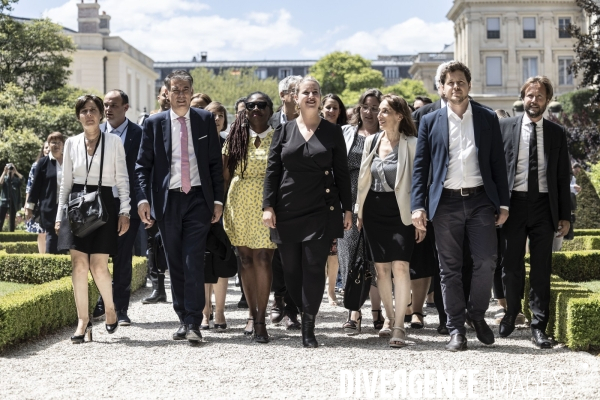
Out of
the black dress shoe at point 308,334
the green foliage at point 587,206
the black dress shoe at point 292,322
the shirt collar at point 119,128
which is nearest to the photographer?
the black dress shoe at point 308,334

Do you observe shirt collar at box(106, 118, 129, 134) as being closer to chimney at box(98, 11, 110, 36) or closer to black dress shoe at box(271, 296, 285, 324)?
→ black dress shoe at box(271, 296, 285, 324)

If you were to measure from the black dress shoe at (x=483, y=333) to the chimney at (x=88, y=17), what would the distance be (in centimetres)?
5715

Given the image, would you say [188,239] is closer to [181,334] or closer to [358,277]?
[181,334]

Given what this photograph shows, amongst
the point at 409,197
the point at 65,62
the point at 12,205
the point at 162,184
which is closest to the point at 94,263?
the point at 162,184

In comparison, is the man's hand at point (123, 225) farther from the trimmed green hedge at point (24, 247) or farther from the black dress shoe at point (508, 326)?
the trimmed green hedge at point (24, 247)

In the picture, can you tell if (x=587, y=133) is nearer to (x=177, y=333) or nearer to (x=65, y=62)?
(x=65, y=62)

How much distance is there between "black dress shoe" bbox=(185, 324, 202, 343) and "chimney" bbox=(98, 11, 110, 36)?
57.6 m

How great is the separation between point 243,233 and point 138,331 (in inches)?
50.5

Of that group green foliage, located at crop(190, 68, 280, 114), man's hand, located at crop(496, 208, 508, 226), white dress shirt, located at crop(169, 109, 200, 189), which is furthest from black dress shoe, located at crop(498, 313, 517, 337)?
green foliage, located at crop(190, 68, 280, 114)

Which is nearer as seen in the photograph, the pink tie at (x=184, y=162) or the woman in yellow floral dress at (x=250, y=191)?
the pink tie at (x=184, y=162)

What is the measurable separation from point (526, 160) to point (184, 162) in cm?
266

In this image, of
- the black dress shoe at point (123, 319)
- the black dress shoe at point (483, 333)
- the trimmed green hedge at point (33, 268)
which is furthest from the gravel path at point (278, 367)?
the trimmed green hedge at point (33, 268)

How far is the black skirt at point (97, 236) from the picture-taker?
770 cm

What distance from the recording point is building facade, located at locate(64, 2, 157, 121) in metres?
59.2
